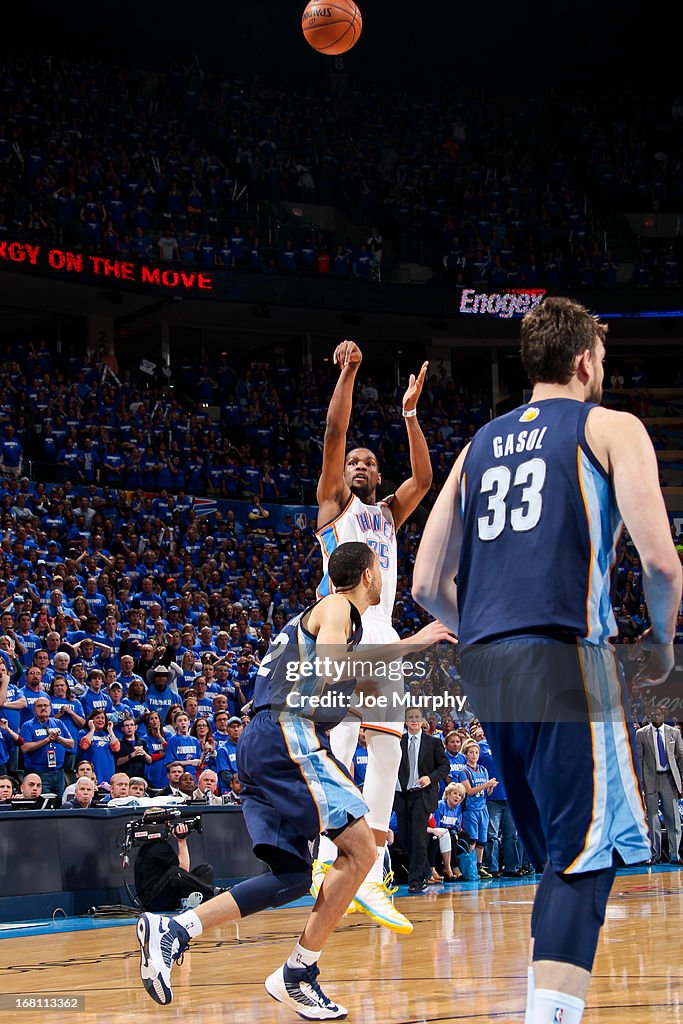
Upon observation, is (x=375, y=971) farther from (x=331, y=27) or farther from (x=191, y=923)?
(x=331, y=27)

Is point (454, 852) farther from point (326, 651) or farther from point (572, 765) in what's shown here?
point (572, 765)

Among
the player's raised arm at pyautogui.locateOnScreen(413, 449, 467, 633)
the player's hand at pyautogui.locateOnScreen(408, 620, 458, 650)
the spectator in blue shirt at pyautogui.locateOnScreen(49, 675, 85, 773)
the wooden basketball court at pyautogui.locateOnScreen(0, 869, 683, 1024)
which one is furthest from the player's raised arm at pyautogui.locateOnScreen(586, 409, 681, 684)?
the spectator in blue shirt at pyautogui.locateOnScreen(49, 675, 85, 773)

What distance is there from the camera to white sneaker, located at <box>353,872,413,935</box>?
256 inches

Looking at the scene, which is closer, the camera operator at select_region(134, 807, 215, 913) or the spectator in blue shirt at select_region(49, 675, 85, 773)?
the camera operator at select_region(134, 807, 215, 913)

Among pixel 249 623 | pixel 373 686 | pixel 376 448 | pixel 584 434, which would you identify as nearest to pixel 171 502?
pixel 249 623

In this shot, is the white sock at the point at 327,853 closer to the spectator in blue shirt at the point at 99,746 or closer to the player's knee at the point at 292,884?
the player's knee at the point at 292,884

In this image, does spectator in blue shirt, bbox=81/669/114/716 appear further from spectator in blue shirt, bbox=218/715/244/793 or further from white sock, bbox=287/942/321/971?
white sock, bbox=287/942/321/971

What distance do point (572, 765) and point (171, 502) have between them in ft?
68.5

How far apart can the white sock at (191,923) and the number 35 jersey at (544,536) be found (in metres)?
2.71

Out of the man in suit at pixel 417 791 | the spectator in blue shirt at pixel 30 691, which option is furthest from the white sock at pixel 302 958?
the man in suit at pixel 417 791

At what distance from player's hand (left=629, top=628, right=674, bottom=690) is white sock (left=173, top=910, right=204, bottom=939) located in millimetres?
2980

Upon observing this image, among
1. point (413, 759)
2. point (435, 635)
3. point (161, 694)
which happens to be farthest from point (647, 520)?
point (161, 694)

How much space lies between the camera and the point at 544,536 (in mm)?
3305

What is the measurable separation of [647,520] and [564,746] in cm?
64
